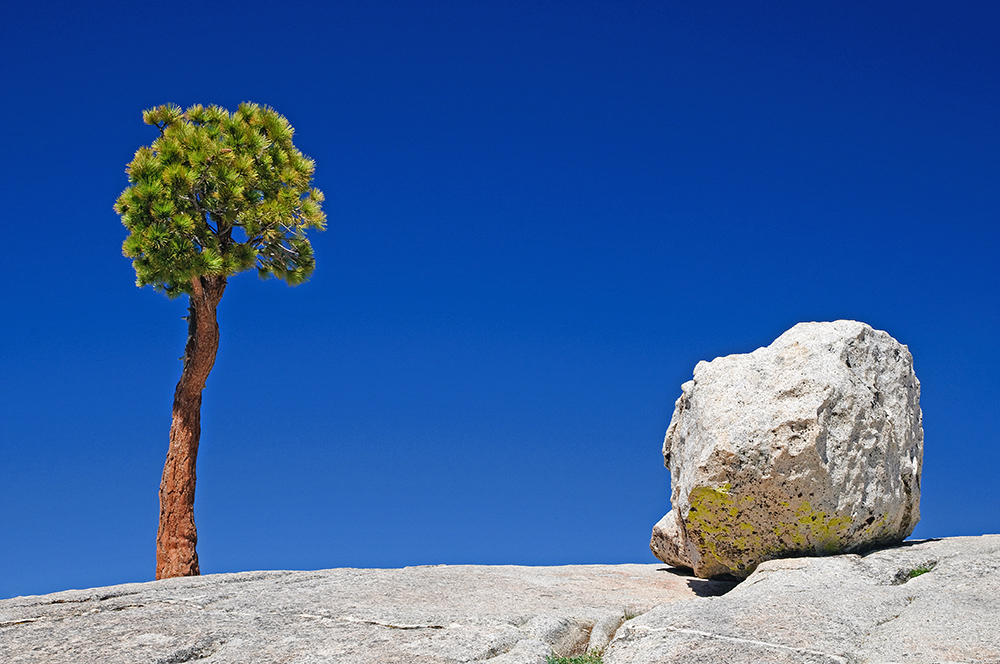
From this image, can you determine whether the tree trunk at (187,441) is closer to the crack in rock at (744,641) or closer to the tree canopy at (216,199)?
the tree canopy at (216,199)

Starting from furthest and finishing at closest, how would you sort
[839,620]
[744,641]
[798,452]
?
1. [798,452]
2. [839,620]
3. [744,641]

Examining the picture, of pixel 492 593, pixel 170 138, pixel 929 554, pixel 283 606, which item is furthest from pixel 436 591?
pixel 170 138

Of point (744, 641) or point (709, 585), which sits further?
point (709, 585)

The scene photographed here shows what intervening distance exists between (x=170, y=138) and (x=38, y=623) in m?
12.2

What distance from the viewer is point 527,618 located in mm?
9516

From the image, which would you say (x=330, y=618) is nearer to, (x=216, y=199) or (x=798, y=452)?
(x=798, y=452)

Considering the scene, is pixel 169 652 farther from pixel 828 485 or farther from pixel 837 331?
pixel 837 331

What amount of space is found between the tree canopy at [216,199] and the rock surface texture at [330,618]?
8.37 metres

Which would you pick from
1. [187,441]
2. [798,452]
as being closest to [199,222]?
[187,441]

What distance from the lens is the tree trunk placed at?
17141mm

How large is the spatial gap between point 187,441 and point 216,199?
5.43m

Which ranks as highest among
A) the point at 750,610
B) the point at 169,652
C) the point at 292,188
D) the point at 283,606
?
the point at 292,188

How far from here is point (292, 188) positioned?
19.5m

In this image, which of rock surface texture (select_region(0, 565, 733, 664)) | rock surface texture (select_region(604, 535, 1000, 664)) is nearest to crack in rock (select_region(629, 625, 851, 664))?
rock surface texture (select_region(604, 535, 1000, 664))
